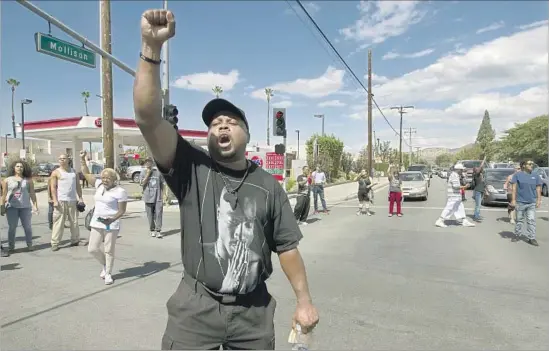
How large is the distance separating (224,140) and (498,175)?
16319 millimetres

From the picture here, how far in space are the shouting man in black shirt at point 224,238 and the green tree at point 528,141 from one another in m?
55.2

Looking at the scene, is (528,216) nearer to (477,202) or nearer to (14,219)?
(477,202)

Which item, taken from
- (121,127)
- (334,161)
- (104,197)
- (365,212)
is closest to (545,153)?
(334,161)

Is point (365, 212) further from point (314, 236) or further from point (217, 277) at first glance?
point (217, 277)

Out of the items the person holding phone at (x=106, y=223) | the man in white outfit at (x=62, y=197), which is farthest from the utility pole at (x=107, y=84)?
the person holding phone at (x=106, y=223)

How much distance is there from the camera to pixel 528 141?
53.7 meters

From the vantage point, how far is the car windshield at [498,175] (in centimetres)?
1500

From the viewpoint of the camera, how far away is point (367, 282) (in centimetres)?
521

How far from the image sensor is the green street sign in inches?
Result: 315

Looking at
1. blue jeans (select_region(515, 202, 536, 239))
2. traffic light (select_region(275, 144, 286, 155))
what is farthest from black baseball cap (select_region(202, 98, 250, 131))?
traffic light (select_region(275, 144, 286, 155))

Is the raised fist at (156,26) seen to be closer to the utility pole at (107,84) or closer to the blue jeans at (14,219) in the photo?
the blue jeans at (14,219)

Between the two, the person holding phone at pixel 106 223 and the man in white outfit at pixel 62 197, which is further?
the man in white outfit at pixel 62 197

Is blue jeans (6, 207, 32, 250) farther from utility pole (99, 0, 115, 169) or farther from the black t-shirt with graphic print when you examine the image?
the black t-shirt with graphic print

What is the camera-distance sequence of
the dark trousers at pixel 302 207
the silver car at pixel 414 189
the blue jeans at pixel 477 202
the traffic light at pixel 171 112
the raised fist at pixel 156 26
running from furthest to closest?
the silver car at pixel 414 189, the blue jeans at pixel 477 202, the dark trousers at pixel 302 207, the traffic light at pixel 171 112, the raised fist at pixel 156 26
